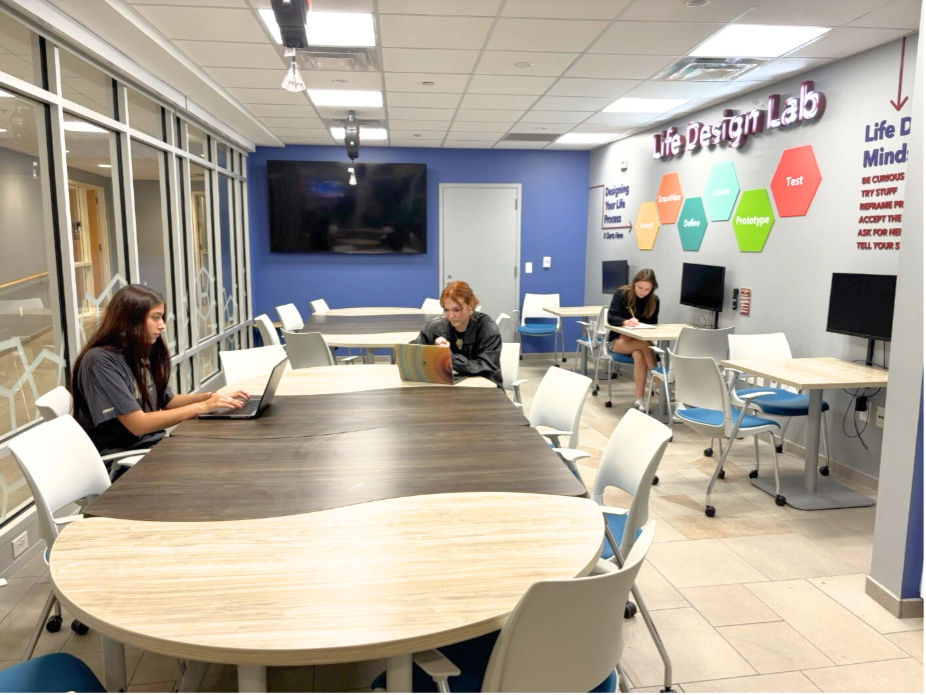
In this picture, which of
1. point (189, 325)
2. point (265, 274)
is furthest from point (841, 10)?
point (265, 274)

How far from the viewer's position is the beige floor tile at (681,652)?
2264mm

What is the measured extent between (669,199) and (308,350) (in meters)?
4.11

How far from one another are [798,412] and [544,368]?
435cm

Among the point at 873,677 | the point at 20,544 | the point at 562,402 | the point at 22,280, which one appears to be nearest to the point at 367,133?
the point at 22,280

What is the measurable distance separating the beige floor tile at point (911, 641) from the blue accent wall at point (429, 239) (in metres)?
6.36

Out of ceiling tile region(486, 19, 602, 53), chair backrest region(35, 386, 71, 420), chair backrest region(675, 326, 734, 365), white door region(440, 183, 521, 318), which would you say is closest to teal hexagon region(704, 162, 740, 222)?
chair backrest region(675, 326, 734, 365)

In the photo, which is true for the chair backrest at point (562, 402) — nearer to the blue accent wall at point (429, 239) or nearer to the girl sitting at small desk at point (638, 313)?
the girl sitting at small desk at point (638, 313)

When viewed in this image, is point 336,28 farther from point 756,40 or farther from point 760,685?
point 760,685

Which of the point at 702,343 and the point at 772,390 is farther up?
the point at 702,343

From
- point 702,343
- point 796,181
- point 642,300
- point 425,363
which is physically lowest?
point 702,343

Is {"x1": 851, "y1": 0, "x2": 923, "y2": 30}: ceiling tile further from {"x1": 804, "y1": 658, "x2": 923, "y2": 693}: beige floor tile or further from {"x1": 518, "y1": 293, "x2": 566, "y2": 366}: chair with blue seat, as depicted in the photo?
{"x1": 518, "y1": 293, "x2": 566, "y2": 366}: chair with blue seat

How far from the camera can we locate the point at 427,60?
4344mm

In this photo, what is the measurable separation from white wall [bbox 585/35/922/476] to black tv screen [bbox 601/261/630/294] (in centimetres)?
120

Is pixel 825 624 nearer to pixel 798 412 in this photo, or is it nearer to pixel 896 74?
pixel 798 412
